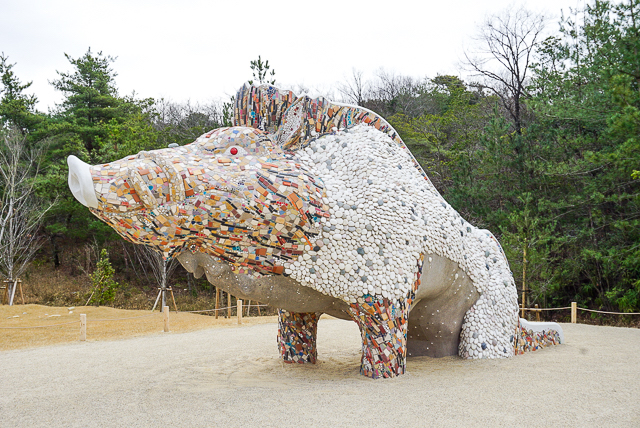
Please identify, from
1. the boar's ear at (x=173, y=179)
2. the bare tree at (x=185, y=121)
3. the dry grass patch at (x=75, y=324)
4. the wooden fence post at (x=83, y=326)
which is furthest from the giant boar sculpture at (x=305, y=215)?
the bare tree at (x=185, y=121)

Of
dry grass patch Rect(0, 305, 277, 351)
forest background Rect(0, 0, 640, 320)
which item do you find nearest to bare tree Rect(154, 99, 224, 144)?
forest background Rect(0, 0, 640, 320)

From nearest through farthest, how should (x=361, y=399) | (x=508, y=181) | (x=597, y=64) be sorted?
1. (x=361, y=399)
2. (x=597, y=64)
3. (x=508, y=181)

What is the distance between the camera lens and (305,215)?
4594 millimetres

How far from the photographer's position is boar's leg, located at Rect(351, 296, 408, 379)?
15.6 feet

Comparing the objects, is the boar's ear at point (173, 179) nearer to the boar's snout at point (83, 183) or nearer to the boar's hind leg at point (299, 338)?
the boar's snout at point (83, 183)

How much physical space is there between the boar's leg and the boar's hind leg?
42.1 inches

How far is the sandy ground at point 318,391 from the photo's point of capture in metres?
3.85

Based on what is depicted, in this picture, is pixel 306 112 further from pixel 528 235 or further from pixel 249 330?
pixel 528 235

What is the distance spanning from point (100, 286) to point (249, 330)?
8490 mm

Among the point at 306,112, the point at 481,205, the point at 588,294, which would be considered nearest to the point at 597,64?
the point at 481,205

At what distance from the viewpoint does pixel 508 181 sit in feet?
47.3

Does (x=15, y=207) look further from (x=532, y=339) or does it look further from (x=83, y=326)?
(x=532, y=339)

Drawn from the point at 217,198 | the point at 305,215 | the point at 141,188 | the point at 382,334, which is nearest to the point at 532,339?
the point at 382,334

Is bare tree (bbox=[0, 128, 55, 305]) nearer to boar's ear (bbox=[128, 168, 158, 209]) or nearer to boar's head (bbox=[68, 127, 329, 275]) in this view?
boar's head (bbox=[68, 127, 329, 275])
